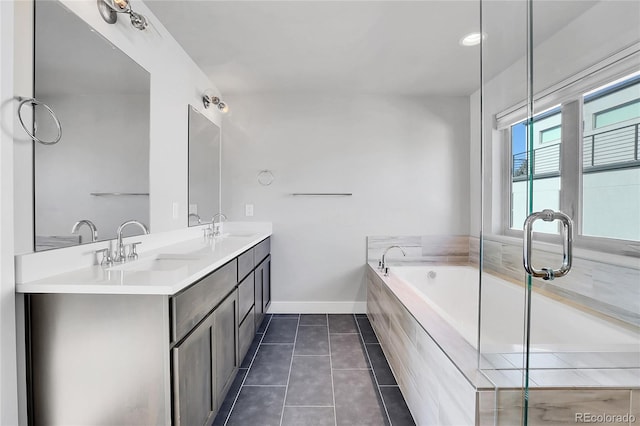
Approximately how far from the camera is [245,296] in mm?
2201

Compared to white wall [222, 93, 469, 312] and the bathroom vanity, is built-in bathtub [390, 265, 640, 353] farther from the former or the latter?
white wall [222, 93, 469, 312]

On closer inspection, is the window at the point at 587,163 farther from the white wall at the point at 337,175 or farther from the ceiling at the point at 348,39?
the white wall at the point at 337,175

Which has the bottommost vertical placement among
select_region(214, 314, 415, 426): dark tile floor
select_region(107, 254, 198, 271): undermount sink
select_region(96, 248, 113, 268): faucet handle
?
select_region(214, 314, 415, 426): dark tile floor

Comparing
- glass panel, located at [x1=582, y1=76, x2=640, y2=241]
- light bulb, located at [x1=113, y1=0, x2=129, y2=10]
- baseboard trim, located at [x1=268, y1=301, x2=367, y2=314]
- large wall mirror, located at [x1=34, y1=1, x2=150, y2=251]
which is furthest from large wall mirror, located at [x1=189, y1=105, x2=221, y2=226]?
glass panel, located at [x1=582, y1=76, x2=640, y2=241]

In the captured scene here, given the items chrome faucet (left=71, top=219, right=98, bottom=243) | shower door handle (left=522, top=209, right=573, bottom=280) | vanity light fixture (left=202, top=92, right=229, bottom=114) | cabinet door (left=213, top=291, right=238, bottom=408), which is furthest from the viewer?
vanity light fixture (left=202, top=92, right=229, bottom=114)

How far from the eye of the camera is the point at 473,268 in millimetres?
3029

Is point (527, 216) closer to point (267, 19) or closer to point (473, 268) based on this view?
point (267, 19)

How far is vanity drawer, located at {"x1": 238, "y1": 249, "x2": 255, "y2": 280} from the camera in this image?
2072mm

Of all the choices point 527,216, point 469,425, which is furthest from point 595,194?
point 469,425

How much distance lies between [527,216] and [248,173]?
2.70 meters

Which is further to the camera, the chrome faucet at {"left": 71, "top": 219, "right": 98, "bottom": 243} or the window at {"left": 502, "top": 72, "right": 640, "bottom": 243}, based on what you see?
the chrome faucet at {"left": 71, "top": 219, "right": 98, "bottom": 243}

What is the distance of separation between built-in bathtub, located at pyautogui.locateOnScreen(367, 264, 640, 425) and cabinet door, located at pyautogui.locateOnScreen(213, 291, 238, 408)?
104cm

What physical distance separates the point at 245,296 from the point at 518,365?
5.51 ft

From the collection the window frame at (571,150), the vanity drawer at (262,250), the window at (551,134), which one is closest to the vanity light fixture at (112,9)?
the vanity drawer at (262,250)
